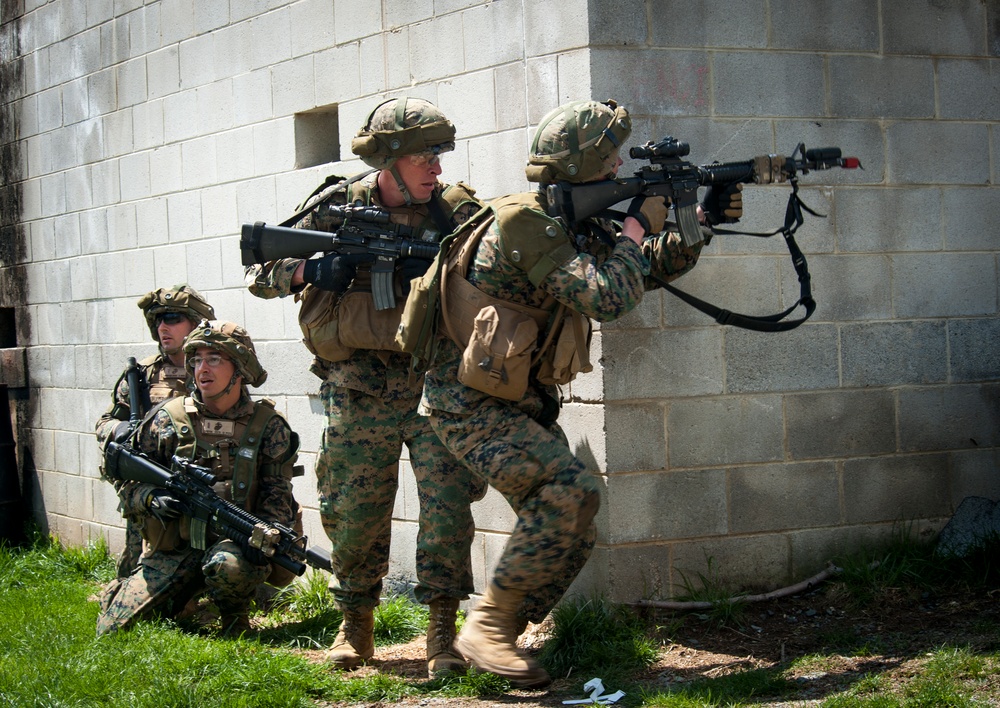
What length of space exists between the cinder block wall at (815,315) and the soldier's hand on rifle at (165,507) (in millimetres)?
1962

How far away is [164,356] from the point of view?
21.3ft

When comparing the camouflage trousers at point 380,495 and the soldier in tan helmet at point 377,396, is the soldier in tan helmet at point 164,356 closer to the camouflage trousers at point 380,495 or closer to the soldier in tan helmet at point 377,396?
the soldier in tan helmet at point 377,396

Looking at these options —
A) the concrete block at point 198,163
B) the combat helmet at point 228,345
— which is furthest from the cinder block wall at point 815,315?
the concrete block at point 198,163

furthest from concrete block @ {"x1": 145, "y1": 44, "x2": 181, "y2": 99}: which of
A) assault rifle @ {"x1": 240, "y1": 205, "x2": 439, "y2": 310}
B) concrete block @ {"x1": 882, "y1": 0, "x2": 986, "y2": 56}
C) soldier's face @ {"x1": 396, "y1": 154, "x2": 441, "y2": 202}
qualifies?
concrete block @ {"x1": 882, "y1": 0, "x2": 986, "y2": 56}

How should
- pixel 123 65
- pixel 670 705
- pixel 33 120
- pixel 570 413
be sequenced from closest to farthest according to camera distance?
pixel 670 705 < pixel 570 413 < pixel 123 65 < pixel 33 120

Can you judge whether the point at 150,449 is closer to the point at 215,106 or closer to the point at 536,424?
the point at 215,106

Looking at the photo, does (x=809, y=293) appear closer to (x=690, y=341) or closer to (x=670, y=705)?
(x=690, y=341)

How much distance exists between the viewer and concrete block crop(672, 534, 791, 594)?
5168 millimetres

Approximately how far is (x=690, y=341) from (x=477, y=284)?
1.14 metres

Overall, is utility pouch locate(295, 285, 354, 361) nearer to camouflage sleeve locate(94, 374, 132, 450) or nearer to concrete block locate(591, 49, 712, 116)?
concrete block locate(591, 49, 712, 116)

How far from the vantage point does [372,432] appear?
4.96 metres

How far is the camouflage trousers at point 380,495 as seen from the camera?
475cm

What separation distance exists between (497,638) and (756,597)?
141cm

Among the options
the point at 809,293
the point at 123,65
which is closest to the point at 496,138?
the point at 809,293
